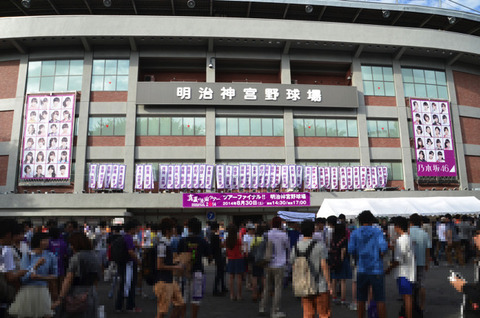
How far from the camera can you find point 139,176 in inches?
953

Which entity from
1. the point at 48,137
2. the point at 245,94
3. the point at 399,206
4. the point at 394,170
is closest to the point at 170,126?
the point at 245,94

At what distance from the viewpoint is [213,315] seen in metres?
7.26

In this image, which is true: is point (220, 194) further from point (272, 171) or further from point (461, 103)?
point (461, 103)

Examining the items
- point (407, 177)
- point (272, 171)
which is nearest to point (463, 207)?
point (407, 177)

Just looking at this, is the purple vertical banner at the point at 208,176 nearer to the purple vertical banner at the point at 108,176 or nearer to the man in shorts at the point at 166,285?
the purple vertical banner at the point at 108,176

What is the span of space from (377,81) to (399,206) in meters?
13.7

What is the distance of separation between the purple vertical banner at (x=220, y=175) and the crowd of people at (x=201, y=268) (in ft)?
48.4

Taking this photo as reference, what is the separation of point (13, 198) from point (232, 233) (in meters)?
20.8

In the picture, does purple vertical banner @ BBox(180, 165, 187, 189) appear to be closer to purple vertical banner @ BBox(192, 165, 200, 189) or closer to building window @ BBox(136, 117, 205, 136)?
purple vertical banner @ BBox(192, 165, 200, 189)

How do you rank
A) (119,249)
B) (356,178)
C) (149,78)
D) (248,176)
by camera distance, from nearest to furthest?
(119,249)
(248,176)
(356,178)
(149,78)

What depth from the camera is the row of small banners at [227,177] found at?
24.0 metres

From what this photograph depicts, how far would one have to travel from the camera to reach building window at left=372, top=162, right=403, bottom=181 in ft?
88.3

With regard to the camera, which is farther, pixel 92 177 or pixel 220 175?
pixel 220 175

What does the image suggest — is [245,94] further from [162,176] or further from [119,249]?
[119,249]
